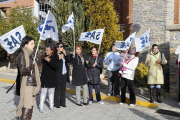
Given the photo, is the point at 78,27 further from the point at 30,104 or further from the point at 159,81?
the point at 30,104

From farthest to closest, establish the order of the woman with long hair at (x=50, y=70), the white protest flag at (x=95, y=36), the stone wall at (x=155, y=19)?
the stone wall at (x=155, y=19) < the white protest flag at (x=95, y=36) < the woman with long hair at (x=50, y=70)

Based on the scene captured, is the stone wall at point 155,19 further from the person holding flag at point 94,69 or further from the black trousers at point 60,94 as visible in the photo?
the black trousers at point 60,94

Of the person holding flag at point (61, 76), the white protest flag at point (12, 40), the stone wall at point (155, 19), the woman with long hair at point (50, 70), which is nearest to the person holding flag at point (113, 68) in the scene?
the person holding flag at point (61, 76)

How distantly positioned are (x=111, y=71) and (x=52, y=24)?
10.9 feet

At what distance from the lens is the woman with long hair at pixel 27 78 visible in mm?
4656

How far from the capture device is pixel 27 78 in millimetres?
4746

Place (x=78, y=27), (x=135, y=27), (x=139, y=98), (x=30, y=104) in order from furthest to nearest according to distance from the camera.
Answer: (x=78, y=27)
(x=135, y=27)
(x=139, y=98)
(x=30, y=104)

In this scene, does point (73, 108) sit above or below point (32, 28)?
below

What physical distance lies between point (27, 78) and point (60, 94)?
2661mm

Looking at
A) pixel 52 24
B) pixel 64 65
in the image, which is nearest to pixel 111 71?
pixel 64 65

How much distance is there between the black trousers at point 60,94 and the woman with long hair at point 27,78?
223 cm

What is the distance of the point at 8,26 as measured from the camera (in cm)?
1554

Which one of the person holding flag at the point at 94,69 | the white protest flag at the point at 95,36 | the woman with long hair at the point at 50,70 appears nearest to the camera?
the woman with long hair at the point at 50,70

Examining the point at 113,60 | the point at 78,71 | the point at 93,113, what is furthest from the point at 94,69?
the point at 93,113
